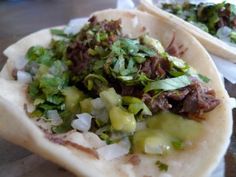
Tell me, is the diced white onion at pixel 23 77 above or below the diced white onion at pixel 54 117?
above

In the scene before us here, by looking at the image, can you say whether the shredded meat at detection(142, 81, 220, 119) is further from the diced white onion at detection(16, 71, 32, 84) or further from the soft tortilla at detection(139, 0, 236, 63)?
the diced white onion at detection(16, 71, 32, 84)

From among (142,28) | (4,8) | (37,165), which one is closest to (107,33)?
(142,28)

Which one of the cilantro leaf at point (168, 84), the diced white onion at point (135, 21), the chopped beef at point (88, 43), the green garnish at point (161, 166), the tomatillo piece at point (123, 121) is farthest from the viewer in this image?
the diced white onion at point (135, 21)

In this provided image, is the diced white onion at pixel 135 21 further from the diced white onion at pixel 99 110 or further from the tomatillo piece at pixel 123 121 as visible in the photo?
the tomatillo piece at pixel 123 121

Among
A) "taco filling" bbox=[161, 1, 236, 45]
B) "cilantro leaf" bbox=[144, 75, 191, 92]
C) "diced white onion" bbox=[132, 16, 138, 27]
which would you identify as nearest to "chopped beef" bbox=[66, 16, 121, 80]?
"diced white onion" bbox=[132, 16, 138, 27]

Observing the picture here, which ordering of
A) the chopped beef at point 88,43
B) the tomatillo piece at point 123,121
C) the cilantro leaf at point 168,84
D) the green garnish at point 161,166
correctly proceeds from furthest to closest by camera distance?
1. the chopped beef at point 88,43
2. the cilantro leaf at point 168,84
3. the tomatillo piece at point 123,121
4. the green garnish at point 161,166

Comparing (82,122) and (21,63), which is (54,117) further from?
(21,63)

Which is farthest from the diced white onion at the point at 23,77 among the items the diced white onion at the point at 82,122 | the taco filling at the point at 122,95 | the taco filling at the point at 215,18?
the taco filling at the point at 215,18
